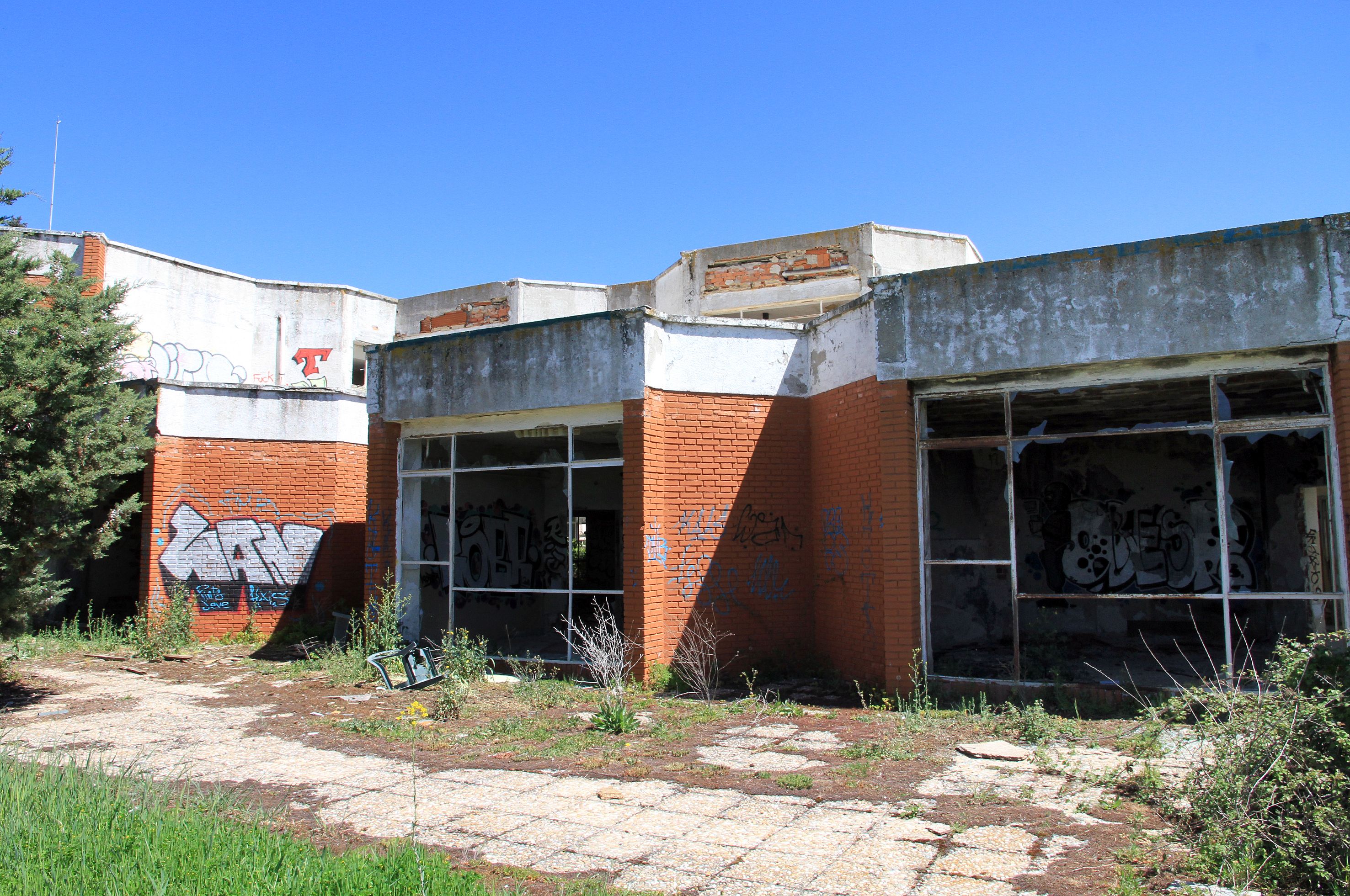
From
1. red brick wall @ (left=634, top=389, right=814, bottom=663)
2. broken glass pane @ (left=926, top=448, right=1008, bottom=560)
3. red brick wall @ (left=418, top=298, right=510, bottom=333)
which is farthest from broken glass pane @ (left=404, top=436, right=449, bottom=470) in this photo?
red brick wall @ (left=418, top=298, right=510, bottom=333)

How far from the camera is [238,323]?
1955cm

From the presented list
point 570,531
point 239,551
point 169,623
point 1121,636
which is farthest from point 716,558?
point 169,623

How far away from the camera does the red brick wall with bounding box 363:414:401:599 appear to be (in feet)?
37.4

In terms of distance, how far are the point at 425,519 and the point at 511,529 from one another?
2.27 m

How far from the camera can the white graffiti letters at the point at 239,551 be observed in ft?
43.5

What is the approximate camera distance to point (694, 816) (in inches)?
211

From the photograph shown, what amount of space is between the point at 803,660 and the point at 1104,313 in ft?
16.5

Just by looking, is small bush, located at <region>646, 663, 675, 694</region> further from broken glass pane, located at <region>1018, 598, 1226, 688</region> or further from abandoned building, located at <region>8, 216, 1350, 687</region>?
broken glass pane, located at <region>1018, 598, 1226, 688</region>

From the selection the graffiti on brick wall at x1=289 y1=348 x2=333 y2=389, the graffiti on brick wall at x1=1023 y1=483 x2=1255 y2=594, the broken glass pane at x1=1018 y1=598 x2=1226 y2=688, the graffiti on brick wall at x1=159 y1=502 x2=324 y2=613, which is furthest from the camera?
the graffiti on brick wall at x1=289 y1=348 x2=333 y2=389

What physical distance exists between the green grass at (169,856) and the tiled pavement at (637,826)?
28.8 inches

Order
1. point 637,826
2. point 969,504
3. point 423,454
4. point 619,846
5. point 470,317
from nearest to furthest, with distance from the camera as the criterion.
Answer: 1. point 619,846
2. point 637,826
3. point 423,454
4. point 969,504
5. point 470,317

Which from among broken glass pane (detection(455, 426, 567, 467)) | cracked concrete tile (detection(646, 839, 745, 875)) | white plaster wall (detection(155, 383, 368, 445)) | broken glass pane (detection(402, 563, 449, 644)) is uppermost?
white plaster wall (detection(155, 383, 368, 445))

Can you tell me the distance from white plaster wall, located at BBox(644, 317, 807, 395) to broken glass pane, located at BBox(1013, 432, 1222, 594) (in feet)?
16.9

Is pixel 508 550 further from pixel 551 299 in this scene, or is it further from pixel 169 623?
pixel 551 299
